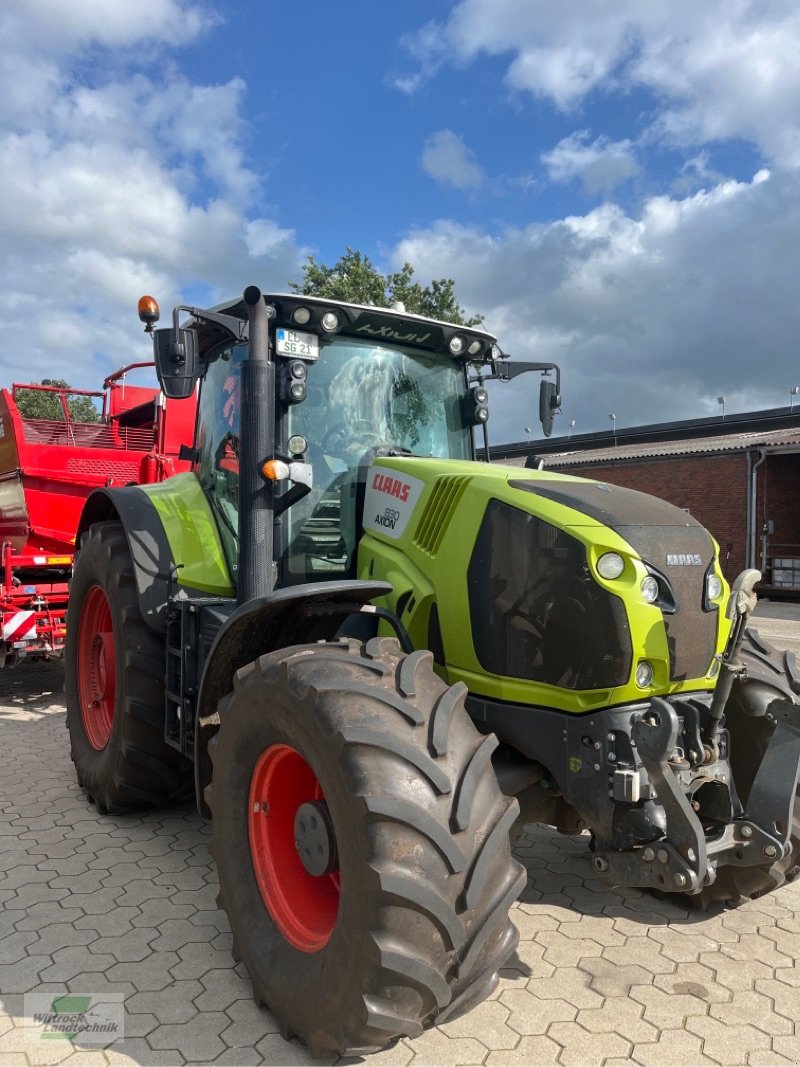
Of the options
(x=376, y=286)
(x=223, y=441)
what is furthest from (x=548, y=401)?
(x=376, y=286)

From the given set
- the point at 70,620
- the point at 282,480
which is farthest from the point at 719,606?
the point at 70,620

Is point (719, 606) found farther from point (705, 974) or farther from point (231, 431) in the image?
point (231, 431)

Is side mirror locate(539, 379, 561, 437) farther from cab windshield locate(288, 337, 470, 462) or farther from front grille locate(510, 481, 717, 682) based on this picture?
front grille locate(510, 481, 717, 682)

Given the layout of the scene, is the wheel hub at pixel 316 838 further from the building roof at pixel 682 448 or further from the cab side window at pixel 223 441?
the building roof at pixel 682 448

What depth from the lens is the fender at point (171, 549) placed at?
406 cm

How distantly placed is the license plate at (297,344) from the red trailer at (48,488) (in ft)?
14.1

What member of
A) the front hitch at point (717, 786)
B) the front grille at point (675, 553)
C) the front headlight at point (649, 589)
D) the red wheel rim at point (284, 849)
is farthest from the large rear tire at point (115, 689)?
the front headlight at point (649, 589)

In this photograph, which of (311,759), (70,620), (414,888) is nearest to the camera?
(414,888)

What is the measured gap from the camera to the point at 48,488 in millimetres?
7422

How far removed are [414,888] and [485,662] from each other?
1.00 metres

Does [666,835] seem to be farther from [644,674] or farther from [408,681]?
[408,681]

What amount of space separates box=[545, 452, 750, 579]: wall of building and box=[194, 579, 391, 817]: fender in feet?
61.6

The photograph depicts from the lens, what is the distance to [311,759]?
246cm

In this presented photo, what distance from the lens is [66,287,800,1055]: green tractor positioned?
7.41 feet
